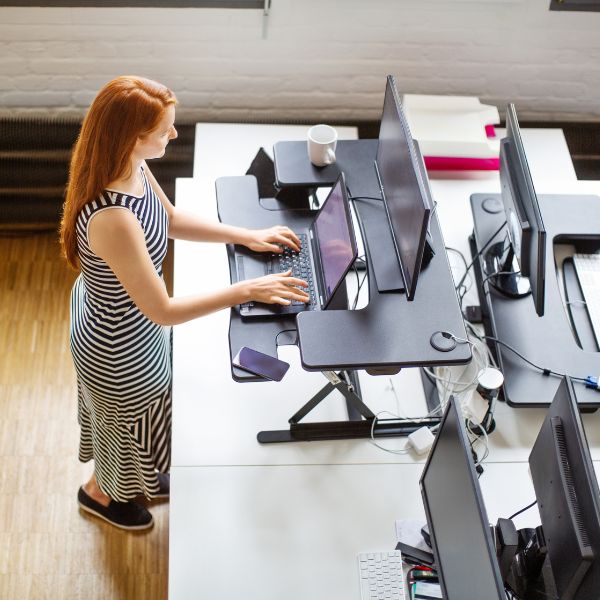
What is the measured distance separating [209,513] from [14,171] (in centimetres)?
171

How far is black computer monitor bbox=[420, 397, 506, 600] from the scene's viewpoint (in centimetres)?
136

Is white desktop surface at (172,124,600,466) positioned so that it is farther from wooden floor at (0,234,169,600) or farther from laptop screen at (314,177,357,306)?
wooden floor at (0,234,169,600)

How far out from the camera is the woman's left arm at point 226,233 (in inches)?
80.3

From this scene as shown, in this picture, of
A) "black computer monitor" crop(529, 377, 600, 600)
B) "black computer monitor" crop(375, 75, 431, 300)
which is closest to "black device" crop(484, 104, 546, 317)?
"black computer monitor" crop(375, 75, 431, 300)

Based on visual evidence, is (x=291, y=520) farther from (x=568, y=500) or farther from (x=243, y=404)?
(x=568, y=500)

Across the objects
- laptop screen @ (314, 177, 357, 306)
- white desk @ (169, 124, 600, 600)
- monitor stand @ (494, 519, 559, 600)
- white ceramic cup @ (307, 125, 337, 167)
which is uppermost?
white ceramic cup @ (307, 125, 337, 167)

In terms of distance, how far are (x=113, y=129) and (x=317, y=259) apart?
2.11ft

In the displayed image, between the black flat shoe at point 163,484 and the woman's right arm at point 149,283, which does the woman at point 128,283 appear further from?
the black flat shoe at point 163,484

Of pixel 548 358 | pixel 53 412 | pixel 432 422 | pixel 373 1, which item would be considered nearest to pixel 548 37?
pixel 373 1

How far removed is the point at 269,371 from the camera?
1798 mm

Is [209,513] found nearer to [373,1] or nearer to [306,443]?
[306,443]

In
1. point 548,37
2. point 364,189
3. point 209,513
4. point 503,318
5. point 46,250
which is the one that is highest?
point 548,37

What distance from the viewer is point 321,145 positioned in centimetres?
215

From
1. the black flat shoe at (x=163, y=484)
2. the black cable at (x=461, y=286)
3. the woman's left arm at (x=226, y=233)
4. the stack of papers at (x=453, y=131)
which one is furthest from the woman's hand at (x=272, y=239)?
the black flat shoe at (x=163, y=484)
